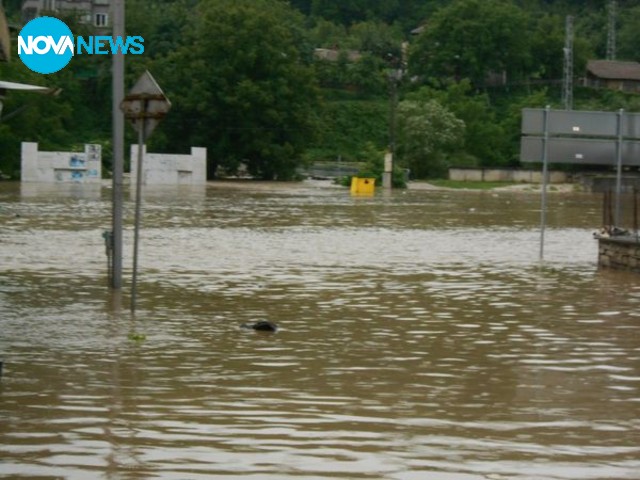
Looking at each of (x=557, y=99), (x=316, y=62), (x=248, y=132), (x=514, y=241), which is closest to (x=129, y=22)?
(x=316, y=62)

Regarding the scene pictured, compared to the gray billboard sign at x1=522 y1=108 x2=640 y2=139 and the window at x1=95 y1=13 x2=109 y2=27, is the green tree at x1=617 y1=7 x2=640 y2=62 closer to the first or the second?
the window at x1=95 y1=13 x2=109 y2=27

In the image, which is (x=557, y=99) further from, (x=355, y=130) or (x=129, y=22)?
(x=129, y=22)

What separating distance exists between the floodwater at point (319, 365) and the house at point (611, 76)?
4142 inches

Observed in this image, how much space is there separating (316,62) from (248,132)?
33965mm

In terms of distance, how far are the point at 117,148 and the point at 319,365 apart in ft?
21.0

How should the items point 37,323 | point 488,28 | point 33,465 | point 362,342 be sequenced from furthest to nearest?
point 488,28, point 37,323, point 362,342, point 33,465

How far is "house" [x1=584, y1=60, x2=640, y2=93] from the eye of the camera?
128750mm

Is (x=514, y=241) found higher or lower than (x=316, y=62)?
lower

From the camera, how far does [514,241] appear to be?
30469mm

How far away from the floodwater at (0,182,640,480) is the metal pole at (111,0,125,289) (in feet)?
1.93

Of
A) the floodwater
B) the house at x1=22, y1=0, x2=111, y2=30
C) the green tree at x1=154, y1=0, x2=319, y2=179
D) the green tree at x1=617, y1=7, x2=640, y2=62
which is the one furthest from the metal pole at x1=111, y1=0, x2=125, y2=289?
the green tree at x1=617, y1=7, x2=640, y2=62

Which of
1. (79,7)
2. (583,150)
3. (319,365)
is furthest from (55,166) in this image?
(319,365)

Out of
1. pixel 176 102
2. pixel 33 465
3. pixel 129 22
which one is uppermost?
pixel 129 22

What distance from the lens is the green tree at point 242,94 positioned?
89.9 metres
